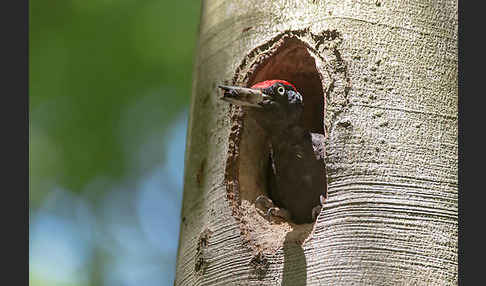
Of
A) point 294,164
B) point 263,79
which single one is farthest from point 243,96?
point 294,164

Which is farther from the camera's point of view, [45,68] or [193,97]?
[45,68]

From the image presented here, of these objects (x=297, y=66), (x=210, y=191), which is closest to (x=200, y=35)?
(x=297, y=66)

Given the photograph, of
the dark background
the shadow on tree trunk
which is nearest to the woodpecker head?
the shadow on tree trunk

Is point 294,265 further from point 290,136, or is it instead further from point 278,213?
point 290,136

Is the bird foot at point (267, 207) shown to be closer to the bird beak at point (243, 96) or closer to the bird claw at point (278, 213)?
the bird claw at point (278, 213)

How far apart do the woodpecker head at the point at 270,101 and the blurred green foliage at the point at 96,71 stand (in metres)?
2.85

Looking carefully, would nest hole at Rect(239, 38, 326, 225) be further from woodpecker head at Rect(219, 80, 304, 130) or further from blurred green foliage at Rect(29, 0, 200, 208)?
blurred green foliage at Rect(29, 0, 200, 208)

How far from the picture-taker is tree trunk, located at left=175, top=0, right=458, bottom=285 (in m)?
2.61

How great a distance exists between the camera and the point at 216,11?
11.4 ft

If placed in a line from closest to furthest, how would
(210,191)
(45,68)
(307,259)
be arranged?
1. (307,259)
2. (210,191)
3. (45,68)

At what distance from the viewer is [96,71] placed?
6156mm

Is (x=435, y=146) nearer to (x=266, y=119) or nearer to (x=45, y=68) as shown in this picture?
(x=266, y=119)

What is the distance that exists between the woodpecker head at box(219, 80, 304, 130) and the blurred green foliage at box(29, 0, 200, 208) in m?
2.85

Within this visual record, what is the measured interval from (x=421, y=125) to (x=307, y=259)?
0.67 m
